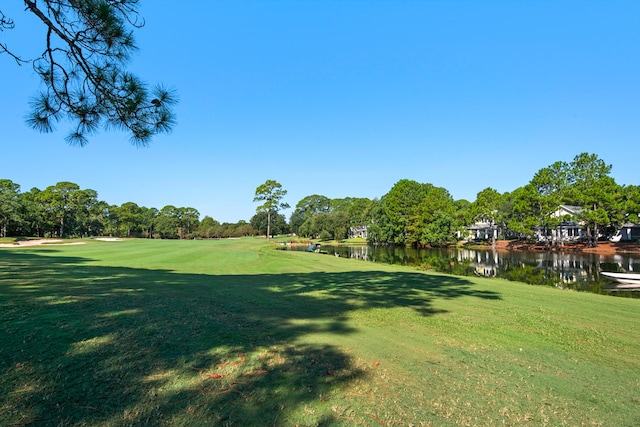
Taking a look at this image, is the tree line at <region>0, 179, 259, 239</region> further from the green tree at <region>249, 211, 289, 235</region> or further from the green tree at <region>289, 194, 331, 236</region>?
the green tree at <region>289, 194, 331, 236</region>

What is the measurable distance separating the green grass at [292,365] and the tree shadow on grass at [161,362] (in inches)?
0.5

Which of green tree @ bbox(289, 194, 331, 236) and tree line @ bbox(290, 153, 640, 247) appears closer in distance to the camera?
tree line @ bbox(290, 153, 640, 247)

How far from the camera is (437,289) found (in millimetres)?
9352

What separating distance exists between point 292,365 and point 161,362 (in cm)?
125

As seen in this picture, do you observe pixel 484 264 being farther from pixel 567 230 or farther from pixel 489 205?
pixel 567 230

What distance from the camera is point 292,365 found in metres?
3.22

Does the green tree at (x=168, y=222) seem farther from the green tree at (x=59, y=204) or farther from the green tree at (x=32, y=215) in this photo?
the green tree at (x=32, y=215)

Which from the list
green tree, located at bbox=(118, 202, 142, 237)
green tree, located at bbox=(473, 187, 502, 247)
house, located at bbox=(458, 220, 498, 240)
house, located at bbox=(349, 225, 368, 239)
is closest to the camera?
green tree, located at bbox=(473, 187, 502, 247)

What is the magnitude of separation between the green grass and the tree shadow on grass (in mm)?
14

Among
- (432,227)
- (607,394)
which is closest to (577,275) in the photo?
(607,394)

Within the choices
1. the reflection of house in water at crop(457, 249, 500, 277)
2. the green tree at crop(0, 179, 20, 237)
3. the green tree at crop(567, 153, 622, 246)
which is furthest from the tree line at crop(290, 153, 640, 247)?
the green tree at crop(0, 179, 20, 237)

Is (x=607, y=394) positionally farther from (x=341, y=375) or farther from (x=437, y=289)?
(x=437, y=289)

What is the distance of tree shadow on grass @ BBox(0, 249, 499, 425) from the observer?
2.30 meters

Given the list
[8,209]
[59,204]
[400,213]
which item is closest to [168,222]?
[59,204]
